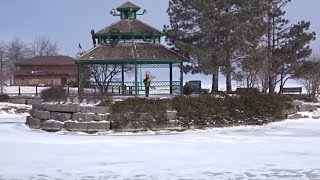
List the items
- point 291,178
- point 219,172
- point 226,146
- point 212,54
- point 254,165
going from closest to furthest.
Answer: point 291,178 → point 219,172 → point 254,165 → point 226,146 → point 212,54

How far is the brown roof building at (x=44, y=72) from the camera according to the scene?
6925cm

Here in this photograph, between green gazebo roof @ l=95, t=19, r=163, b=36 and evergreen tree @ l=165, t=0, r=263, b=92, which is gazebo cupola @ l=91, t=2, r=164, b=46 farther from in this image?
evergreen tree @ l=165, t=0, r=263, b=92

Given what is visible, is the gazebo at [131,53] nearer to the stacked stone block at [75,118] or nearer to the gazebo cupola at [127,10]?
the gazebo cupola at [127,10]

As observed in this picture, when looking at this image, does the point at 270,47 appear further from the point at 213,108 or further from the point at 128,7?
the point at 213,108

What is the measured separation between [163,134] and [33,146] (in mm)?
6436

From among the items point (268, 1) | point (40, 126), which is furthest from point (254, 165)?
point (268, 1)

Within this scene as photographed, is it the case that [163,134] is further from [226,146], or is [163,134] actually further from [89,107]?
[226,146]

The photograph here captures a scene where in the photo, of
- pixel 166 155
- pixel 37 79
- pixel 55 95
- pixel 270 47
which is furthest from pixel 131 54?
pixel 37 79

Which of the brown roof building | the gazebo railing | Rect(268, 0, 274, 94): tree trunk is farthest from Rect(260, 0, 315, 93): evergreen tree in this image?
the brown roof building

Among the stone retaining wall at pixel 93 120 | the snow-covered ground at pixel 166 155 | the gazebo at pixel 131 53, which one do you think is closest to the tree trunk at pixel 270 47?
the gazebo at pixel 131 53

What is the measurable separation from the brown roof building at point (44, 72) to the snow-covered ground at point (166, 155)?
47.4 m

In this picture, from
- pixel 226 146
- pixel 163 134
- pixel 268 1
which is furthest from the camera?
pixel 268 1

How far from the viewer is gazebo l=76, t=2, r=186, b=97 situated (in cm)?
2634

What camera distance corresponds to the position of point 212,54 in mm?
29172
